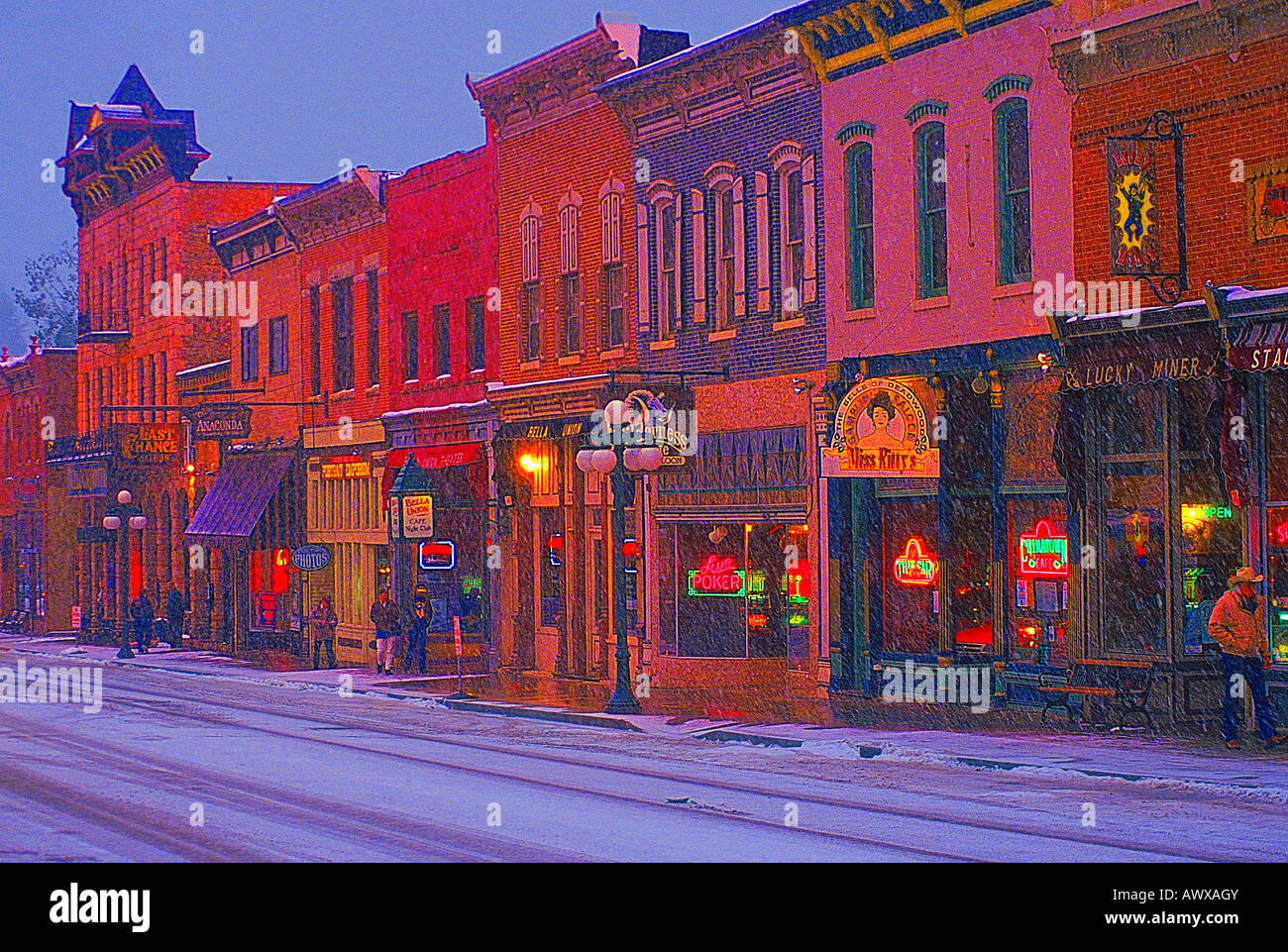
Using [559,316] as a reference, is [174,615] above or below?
below

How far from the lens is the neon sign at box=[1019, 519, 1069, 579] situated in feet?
79.0

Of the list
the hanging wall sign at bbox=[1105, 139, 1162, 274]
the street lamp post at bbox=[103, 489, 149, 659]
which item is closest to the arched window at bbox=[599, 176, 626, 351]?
A: the hanging wall sign at bbox=[1105, 139, 1162, 274]

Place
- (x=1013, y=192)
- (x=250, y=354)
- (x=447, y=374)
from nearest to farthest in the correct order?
(x=1013, y=192)
(x=447, y=374)
(x=250, y=354)

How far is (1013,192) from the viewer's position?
2480 centimetres

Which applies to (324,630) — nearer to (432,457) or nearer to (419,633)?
(419,633)

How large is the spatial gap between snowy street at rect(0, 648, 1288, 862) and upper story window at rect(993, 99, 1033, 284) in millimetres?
6775

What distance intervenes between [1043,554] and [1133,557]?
1601 millimetres

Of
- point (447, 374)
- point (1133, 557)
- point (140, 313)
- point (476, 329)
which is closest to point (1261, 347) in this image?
point (1133, 557)

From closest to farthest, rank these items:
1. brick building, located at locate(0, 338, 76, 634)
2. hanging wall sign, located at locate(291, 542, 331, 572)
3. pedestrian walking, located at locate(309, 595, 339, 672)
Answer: pedestrian walking, located at locate(309, 595, 339, 672) → hanging wall sign, located at locate(291, 542, 331, 572) → brick building, located at locate(0, 338, 76, 634)

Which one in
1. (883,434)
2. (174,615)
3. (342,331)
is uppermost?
(342,331)

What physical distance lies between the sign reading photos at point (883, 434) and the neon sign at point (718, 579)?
4.19 m

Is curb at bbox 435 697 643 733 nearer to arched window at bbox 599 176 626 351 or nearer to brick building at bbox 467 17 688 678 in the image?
brick building at bbox 467 17 688 678

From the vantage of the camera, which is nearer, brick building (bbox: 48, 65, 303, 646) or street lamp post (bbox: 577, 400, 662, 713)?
street lamp post (bbox: 577, 400, 662, 713)

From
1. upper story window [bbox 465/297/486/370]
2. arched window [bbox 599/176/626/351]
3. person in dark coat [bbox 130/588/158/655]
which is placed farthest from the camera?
person in dark coat [bbox 130/588/158/655]
